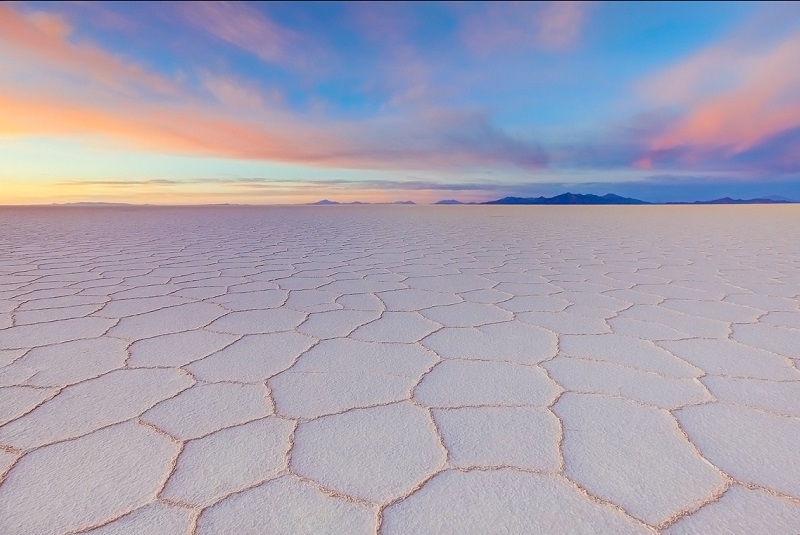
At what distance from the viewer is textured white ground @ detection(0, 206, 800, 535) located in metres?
0.79

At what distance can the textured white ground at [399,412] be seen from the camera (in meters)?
0.79

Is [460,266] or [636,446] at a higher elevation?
[636,446]

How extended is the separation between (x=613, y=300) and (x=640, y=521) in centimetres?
167

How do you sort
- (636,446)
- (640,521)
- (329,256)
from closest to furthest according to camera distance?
1. (640,521)
2. (636,446)
3. (329,256)

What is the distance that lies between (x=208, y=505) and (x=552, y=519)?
1.81 feet

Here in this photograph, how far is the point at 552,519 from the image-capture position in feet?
2.53

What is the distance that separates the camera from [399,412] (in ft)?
3.71

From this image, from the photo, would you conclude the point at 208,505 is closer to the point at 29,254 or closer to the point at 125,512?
Answer: the point at 125,512

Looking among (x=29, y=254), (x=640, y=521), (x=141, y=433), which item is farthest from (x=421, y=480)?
(x=29, y=254)

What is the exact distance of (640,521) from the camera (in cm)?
76

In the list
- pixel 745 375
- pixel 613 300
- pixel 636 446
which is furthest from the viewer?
pixel 613 300

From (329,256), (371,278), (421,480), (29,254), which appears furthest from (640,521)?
(29,254)

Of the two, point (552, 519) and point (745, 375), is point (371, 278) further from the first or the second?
point (552, 519)

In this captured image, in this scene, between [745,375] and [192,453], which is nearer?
[192,453]
